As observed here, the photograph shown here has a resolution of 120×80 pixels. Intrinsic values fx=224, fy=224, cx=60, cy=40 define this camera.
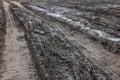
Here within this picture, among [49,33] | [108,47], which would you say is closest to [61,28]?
[49,33]

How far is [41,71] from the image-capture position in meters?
5.96

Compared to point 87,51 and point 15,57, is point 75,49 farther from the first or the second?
point 15,57

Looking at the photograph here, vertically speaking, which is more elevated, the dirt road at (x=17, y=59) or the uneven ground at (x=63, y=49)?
the uneven ground at (x=63, y=49)

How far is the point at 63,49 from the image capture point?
7.57m

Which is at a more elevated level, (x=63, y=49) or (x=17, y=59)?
(x=63, y=49)

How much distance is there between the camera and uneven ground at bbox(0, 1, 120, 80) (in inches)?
232

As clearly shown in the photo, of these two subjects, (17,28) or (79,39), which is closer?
(79,39)

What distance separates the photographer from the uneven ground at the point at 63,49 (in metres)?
5.89

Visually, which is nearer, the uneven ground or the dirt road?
the uneven ground

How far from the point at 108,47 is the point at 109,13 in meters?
5.29

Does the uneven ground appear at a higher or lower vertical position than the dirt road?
higher

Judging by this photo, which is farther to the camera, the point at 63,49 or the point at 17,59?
the point at 63,49

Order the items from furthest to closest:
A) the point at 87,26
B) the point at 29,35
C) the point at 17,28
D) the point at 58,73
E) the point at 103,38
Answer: the point at 17,28 < the point at 87,26 < the point at 29,35 < the point at 103,38 < the point at 58,73

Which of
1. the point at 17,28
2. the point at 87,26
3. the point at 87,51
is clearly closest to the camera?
the point at 87,51
